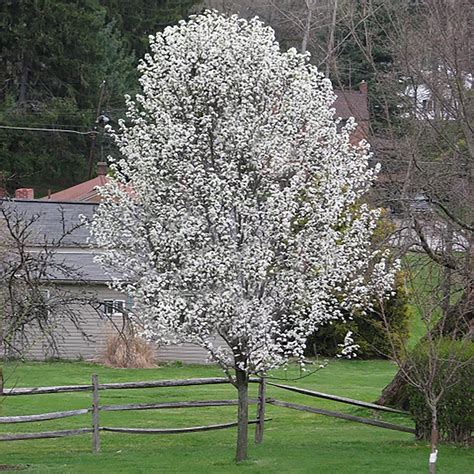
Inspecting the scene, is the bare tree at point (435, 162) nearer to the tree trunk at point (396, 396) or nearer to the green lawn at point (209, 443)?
the green lawn at point (209, 443)

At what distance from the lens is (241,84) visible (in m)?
12.7

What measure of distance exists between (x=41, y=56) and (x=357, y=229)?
38.5m

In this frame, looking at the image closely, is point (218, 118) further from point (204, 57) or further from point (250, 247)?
point (250, 247)

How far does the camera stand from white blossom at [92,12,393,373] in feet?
40.7

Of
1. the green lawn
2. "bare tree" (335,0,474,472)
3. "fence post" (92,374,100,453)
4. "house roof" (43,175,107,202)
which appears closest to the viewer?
"bare tree" (335,0,474,472)

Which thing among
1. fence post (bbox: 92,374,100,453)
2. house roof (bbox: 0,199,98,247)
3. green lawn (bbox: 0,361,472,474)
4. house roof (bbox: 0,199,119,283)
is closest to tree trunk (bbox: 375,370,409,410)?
green lawn (bbox: 0,361,472,474)

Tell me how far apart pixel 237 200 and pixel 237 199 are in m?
0.01

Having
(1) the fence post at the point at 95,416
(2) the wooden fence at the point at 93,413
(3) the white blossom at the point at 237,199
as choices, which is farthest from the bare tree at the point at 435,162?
(1) the fence post at the point at 95,416

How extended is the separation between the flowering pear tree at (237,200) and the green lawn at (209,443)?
1449mm

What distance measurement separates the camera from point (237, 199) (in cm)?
1234

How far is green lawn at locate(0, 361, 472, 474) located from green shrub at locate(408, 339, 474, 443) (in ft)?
1.16

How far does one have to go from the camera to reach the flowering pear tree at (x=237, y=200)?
12406 mm

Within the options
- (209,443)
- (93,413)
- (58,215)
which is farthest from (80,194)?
(93,413)

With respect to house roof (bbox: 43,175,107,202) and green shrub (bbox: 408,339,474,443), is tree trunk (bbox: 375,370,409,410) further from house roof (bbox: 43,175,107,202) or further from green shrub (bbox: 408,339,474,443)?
house roof (bbox: 43,175,107,202)
